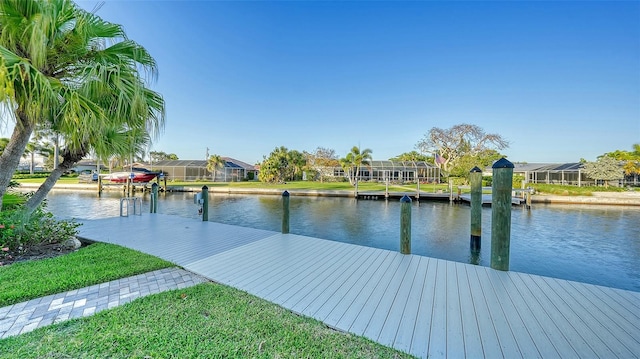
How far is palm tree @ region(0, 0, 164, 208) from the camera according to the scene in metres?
2.64

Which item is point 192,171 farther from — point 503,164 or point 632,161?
point 632,161

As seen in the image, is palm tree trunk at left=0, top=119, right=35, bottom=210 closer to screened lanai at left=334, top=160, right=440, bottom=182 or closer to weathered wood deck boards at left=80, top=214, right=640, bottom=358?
weathered wood deck boards at left=80, top=214, right=640, bottom=358

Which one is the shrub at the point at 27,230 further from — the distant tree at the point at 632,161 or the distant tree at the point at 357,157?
the distant tree at the point at 632,161

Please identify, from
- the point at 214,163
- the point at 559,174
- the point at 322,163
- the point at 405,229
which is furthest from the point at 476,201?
the point at 214,163

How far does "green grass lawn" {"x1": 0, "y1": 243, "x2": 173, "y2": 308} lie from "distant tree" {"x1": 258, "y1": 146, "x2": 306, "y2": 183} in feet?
70.4

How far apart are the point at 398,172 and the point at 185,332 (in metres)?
31.3

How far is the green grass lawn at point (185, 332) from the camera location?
1.69 m

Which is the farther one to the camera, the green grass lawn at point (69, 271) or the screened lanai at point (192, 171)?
the screened lanai at point (192, 171)

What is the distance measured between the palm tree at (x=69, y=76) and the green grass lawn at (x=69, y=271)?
140cm

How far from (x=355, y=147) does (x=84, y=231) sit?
21792mm

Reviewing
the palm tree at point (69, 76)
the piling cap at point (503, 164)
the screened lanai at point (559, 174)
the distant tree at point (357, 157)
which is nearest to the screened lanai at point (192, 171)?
the distant tree at point (357, 157)

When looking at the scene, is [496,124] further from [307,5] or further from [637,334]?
[637,334]

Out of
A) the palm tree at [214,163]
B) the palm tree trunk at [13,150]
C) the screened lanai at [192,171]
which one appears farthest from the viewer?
the screened lanai at [192,171]

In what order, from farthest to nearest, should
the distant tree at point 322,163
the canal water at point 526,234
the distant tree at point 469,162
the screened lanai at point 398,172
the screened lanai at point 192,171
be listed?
the distant tree at point 322,163 < the screened lanai at point 192,171 < the screened lanai at point 398,172 < the distant tree at point 469,162 < the canal water at point 526,234
